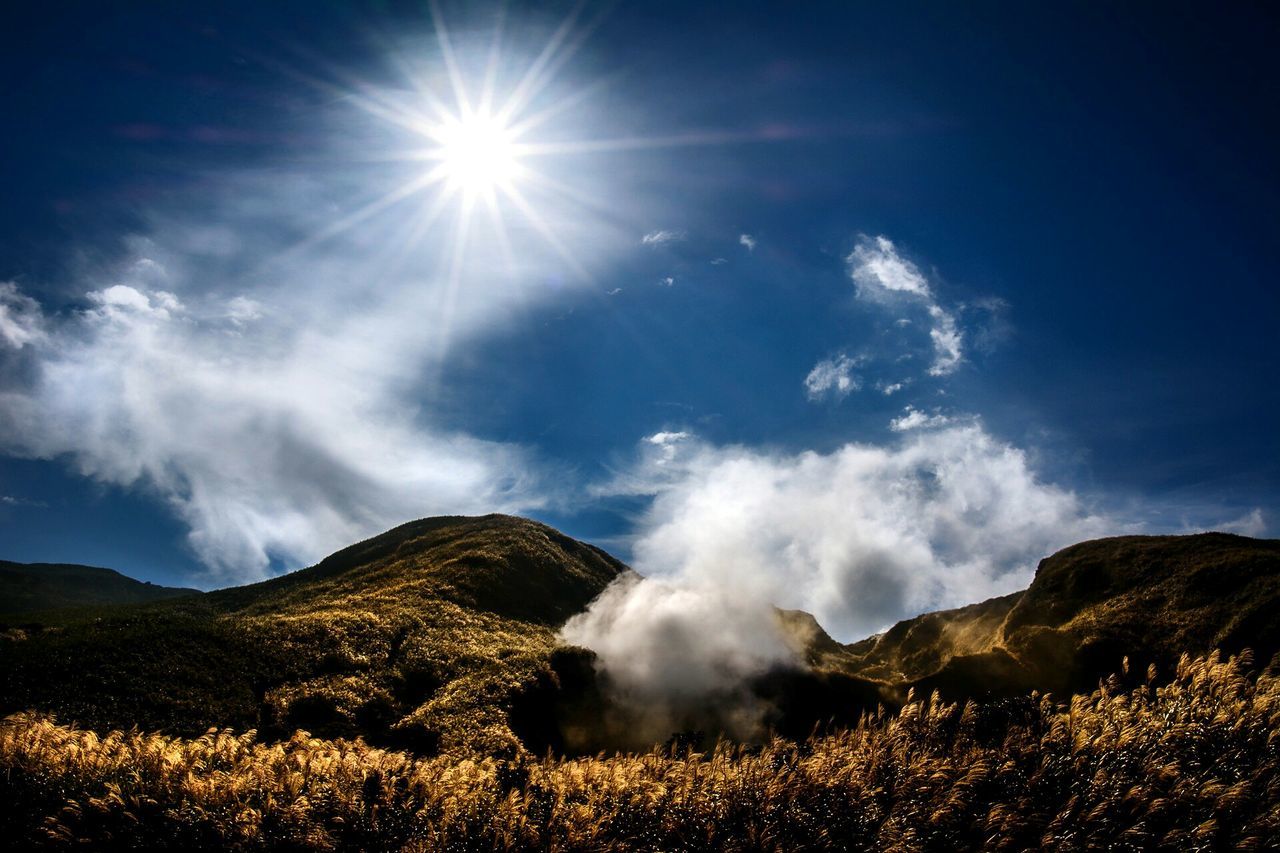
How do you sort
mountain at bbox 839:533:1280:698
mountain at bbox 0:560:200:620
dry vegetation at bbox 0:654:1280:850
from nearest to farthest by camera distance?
dry vegetation at bbox 0:654:1280:850
mountain at bbox 839:533:1280:698
mountain at bbox 0:560:200:620

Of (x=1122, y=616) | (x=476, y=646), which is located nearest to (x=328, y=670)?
(x=476, y=646)

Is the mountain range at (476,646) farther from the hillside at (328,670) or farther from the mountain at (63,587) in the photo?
the mountain at (63,587)

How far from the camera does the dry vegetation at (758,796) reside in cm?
981

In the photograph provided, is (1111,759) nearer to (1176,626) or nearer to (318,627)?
(318,627)

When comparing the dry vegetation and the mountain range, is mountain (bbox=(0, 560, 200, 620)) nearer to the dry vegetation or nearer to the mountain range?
the mountain range

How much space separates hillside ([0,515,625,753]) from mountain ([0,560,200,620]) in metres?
96.7

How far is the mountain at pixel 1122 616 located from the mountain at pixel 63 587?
132 meters

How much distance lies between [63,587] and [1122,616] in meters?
190

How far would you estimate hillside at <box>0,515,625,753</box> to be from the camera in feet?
77.4

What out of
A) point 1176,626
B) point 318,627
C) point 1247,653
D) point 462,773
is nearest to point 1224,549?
point 1176,626

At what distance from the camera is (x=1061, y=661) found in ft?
157

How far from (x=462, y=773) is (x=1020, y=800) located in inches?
448

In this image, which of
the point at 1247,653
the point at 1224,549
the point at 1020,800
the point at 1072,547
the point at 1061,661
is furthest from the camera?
the point at 1072,547

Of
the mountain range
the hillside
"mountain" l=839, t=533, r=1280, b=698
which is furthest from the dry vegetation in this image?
"mountain" l=839, t=533, r=1280, b=698
